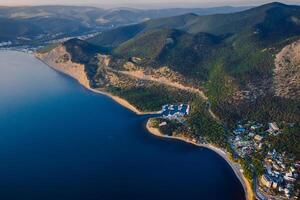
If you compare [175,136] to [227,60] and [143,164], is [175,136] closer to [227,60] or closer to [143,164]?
[143,164]

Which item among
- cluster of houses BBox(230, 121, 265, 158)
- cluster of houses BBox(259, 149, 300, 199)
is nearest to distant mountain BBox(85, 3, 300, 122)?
cluster of houses BBox(230, 121, 265, 158)

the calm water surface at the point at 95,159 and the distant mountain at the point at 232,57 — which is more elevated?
the distant mountain at the point at 232,57

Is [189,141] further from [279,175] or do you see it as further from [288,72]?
[288,72]

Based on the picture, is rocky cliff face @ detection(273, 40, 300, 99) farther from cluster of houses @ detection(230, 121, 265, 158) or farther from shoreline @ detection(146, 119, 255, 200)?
shoreline @ detection(146, 119, 255, 200)

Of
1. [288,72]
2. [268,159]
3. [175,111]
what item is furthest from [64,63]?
[268,159]

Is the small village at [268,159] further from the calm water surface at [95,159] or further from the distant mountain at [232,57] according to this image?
the distant mountain at [232,57]

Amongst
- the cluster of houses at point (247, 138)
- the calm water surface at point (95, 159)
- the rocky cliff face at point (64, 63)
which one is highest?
the cluster of houses at point (247, 138)

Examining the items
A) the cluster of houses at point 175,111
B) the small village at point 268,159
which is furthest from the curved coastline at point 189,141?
the cluster of houses at point 175,111

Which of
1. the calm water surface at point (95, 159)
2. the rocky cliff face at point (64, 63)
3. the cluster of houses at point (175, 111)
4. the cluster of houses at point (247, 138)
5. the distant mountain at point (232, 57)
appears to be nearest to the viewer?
the calm water surface at point (95, 159)
